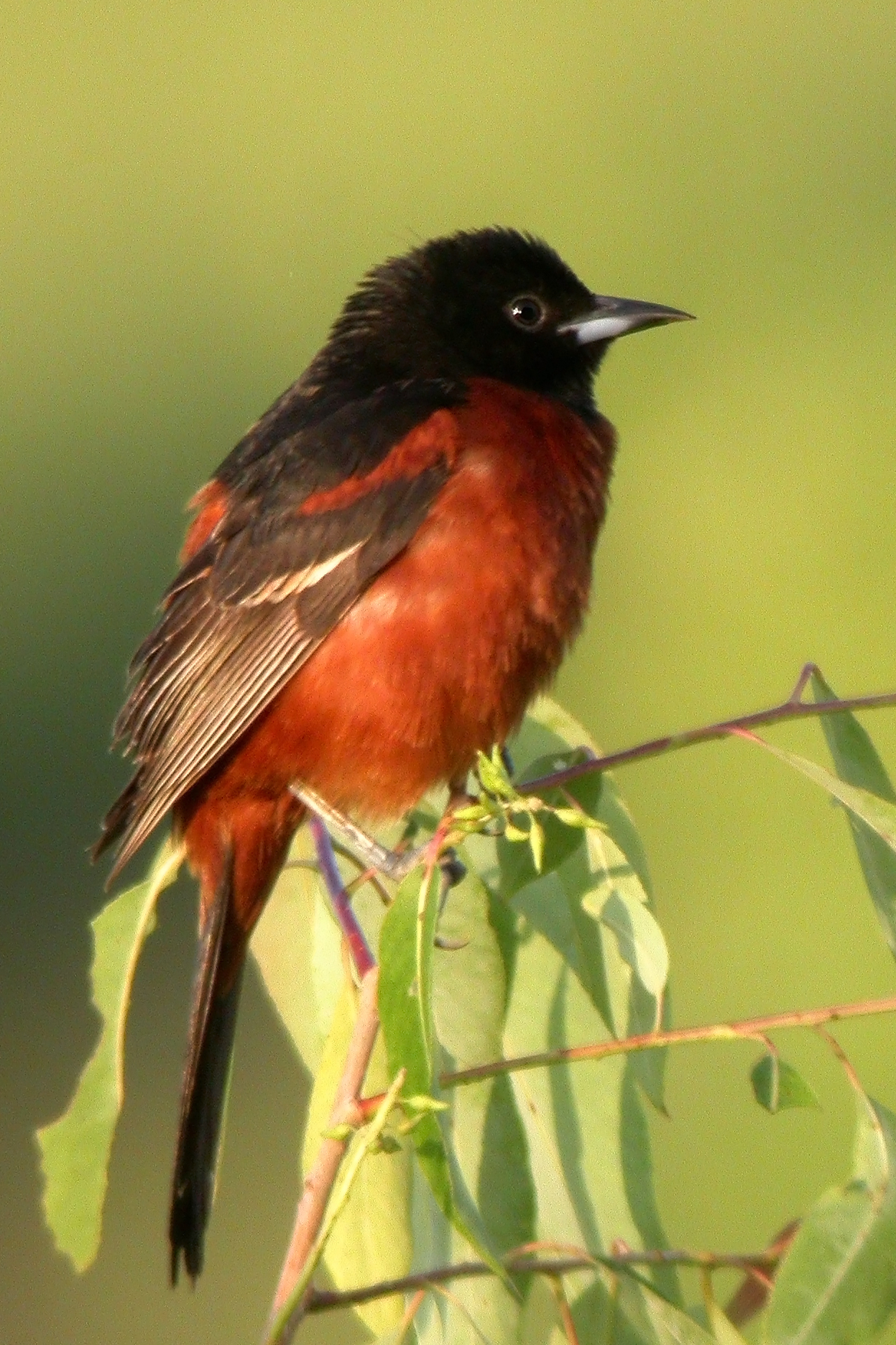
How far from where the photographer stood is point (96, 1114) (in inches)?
96.3

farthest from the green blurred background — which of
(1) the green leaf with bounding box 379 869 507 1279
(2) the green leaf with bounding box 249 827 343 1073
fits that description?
(1) the green leaf with bounding box 379 869 507 1279

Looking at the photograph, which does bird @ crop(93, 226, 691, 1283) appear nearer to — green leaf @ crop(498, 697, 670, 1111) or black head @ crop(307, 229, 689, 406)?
black head @ crop(307, 229, 689, 406)

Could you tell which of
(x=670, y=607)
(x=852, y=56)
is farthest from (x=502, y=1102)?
(x=852, y=56)

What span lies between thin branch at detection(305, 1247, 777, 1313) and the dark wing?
101 cm

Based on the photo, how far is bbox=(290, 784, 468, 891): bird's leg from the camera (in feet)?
9.35

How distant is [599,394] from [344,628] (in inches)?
366

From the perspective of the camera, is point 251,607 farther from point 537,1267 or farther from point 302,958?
point 537,1267

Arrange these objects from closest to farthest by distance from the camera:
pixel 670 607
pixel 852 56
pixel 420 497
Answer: pixel 420 497, pixel 670 607, pixel 852 56

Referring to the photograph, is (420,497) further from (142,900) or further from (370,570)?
(142,900)

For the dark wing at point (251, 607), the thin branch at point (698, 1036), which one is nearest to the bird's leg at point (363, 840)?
the dark wing at point (251, 607)

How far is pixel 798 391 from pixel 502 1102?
8.93m

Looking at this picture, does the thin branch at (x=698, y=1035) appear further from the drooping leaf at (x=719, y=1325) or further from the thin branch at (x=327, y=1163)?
the drooping leaf at (x=719, y=1325)

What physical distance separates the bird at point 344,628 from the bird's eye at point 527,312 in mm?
250

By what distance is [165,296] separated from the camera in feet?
46.6
